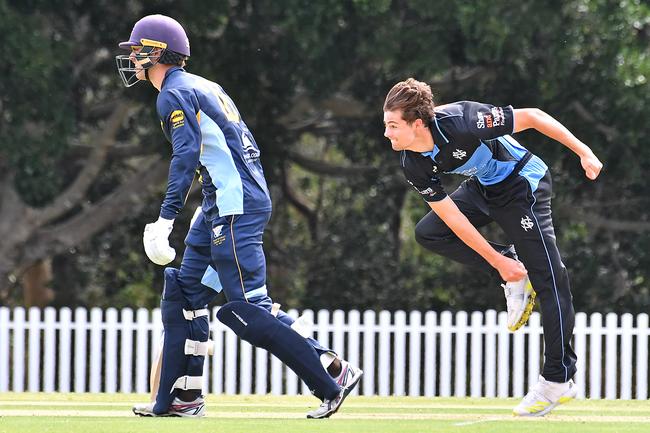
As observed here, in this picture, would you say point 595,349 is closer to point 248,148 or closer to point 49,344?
point 49,344

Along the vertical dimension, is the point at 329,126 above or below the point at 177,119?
above

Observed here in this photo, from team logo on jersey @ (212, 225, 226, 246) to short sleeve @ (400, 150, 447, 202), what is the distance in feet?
3.20

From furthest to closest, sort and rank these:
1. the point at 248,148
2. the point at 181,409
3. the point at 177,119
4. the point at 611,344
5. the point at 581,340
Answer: the point at 581,340
the point at 611,344
the point at 181,409
the point at 248,148
the point at 177,119

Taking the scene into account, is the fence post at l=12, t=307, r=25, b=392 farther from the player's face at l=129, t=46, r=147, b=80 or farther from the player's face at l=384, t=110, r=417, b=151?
the player's face at l=384, t=110, r=417, b=151

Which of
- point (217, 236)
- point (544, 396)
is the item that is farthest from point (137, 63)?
point (544, 396)

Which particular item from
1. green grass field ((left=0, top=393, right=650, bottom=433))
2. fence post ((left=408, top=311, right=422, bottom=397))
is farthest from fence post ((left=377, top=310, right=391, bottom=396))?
green grass field ((left=0, top=393, right=650, bottom=433))

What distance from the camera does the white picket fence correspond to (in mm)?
13844

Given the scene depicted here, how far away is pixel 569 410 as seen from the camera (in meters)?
7.93

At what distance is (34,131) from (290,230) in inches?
224

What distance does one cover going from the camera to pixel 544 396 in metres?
6.99

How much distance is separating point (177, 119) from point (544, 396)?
2326 mm

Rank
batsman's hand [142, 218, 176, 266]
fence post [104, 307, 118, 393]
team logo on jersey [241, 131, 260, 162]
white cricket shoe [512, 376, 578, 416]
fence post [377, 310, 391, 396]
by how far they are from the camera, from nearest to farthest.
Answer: batsman's hand [142, 218, 176, 266]
team logo on jersey [241, 131, 260, 162]
white cricket shoe [512, 376, 578, 416]
fence post [377, 310, 391, 396]
fence post [104, 307, 118, 393]

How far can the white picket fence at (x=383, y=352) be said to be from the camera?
13.8 metres

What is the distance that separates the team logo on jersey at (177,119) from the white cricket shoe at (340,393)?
146cm
